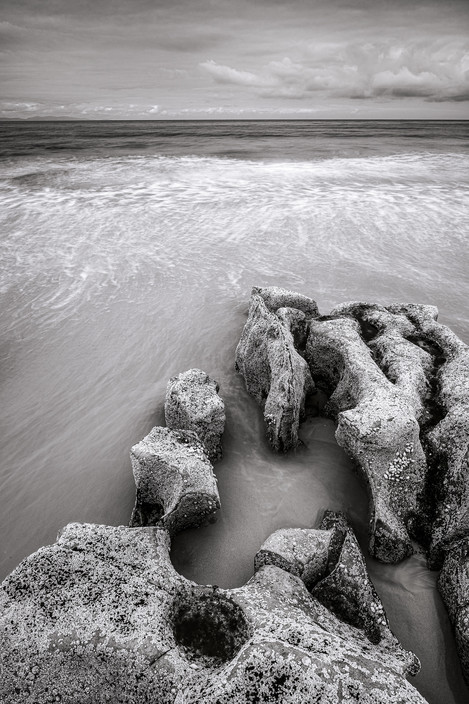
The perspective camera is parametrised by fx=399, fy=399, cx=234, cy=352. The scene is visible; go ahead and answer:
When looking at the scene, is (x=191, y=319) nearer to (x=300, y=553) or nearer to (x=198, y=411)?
(x=198, y=411)

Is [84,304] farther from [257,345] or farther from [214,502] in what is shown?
[214,502]

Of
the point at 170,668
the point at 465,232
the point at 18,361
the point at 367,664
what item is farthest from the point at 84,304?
the point at 465,232

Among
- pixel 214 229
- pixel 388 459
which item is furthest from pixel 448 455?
pixel 214 229

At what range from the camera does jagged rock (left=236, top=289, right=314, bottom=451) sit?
363cm

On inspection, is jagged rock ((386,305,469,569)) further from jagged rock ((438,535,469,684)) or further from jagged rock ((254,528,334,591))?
jagged rock ((254,528,334,591))

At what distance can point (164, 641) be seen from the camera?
1994 millimetres

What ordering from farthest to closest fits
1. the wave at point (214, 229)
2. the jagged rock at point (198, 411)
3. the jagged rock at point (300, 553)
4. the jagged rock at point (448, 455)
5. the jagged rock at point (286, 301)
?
the wave at point (214, 229), the jagged rock at point (286, 301), the jagged rock at point (198, 411), the jagged rock at point (448, 455), the jagged rock at point (300, 553)

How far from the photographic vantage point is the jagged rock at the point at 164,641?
5.73 feet

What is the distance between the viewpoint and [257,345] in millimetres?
4406

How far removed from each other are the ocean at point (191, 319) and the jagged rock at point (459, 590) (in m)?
0.12

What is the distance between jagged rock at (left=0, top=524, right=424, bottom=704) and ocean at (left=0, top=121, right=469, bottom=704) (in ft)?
2.12

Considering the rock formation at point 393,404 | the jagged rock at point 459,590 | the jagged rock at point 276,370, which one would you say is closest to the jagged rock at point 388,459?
the rock formation at point 393,404

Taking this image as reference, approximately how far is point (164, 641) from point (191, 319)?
4.57 metres

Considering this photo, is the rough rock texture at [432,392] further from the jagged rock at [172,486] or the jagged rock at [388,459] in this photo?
the jagged rock at [172,486]
